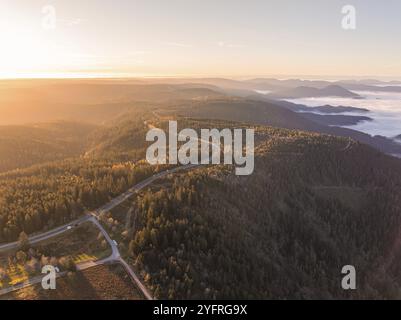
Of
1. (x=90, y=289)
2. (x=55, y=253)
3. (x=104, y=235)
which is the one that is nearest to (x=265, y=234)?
(x=104, y=235)

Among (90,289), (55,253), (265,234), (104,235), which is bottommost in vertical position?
(265,234)

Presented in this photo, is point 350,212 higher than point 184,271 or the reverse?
the reverse

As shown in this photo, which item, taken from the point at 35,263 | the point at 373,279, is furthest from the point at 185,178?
the point at 373,279

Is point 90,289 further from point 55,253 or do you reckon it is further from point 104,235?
point 104,235

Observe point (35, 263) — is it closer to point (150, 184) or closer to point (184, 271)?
point (184, 271)

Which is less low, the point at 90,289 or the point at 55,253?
the point at 55,253
